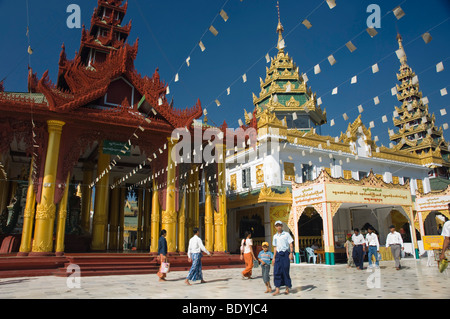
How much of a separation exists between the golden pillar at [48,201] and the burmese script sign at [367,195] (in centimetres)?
1225

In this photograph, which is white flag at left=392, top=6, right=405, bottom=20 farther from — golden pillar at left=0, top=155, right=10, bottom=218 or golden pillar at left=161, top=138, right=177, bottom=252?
golden pillar at left=0, top=155, right=10, bottom=218

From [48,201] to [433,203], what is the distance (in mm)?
21851

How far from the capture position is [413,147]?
40.0 metres

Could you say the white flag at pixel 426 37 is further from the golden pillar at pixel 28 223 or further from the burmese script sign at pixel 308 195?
the golden pillar at pixel 28 223

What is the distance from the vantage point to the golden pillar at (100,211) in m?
15.3

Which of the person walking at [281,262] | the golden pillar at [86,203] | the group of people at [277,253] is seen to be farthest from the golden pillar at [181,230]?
the person walking at [281,262]

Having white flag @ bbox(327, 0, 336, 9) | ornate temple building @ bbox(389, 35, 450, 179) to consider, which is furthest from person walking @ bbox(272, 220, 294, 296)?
ornate temple building @ bbox(389, 35, 450, 179)

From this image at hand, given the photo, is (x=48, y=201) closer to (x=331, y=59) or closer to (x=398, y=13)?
(x=331, y=59)

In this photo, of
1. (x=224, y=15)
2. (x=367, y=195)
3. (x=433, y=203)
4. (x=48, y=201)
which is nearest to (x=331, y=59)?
(x=224, y=15)

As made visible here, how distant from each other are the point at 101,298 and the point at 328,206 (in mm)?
12991

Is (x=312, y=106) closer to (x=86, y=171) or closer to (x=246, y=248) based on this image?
(x=86, y=171)

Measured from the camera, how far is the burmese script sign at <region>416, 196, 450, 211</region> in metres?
21.3
